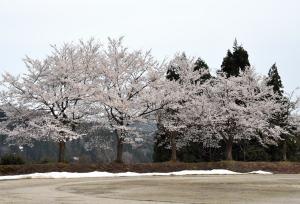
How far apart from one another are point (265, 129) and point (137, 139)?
1230 centimetres

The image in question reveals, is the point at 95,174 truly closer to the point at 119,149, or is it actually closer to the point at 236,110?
the point at 119,149

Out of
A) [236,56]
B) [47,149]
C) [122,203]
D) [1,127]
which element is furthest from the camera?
[47,149]

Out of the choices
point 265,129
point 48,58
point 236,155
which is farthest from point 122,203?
point 236,155

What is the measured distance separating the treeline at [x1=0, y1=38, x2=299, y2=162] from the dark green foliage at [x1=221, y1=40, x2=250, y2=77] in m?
1.44

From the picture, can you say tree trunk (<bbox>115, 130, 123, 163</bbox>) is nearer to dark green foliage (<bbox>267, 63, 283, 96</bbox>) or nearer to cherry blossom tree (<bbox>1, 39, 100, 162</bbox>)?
cherry blossom tree (<bbox>1, 39, 100, 162</bbox>)

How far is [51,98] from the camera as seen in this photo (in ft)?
112

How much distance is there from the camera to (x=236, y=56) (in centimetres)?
4644

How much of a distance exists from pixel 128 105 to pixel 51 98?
5975mm

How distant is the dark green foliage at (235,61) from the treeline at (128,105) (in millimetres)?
1440

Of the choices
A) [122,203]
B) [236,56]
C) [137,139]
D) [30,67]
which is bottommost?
[122,203]

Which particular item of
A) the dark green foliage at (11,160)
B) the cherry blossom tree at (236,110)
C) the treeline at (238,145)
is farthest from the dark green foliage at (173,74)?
the dark green foliage at (11,160)

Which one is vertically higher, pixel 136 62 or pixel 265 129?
pixel 136 62

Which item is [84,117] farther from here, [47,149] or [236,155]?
[47,149]

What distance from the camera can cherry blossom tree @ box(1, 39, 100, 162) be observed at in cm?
3416
